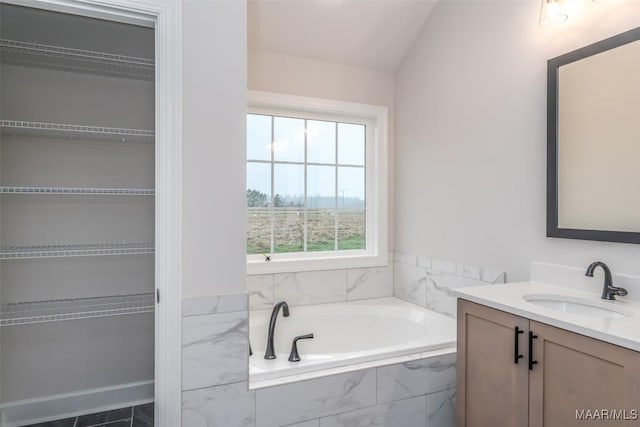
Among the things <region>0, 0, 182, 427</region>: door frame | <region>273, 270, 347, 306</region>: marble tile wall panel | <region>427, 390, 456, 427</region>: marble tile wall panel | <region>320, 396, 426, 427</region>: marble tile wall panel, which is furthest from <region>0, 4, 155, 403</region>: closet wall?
<region>427, 390, 456, 427</region>: marble tile wall panel

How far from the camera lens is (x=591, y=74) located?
1.67 metres

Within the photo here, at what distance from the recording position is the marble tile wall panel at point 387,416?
1.78 meters

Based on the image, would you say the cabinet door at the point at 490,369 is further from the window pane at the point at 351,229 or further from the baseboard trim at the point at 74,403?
the baseboard trim at the point at 74,403

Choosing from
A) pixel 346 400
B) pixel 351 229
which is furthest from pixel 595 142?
pixel 351 229

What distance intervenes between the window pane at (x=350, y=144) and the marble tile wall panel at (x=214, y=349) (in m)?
1.73

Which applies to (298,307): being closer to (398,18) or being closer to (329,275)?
(329,275)

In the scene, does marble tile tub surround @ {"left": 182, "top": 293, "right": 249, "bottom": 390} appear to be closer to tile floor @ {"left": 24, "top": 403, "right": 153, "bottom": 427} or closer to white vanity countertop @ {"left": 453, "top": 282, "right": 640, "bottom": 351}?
tile floor @ {"left": 24, "top": 403, "right": 153, "bottom": 427}

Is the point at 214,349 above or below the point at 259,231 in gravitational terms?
below

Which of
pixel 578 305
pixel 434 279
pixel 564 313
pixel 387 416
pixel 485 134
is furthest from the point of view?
Result: pixel 434 279

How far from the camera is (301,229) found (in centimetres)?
287

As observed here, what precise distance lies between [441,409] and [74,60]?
8.51 feet

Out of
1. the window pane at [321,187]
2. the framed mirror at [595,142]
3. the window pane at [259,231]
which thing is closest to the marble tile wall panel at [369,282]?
the window pane at [321,187]

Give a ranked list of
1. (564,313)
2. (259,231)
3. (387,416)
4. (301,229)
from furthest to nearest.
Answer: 1. (301,229)
2. (259,231)
3. (387,416)
4. (564,313)

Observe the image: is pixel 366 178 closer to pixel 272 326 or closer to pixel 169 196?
pixel 272 326
